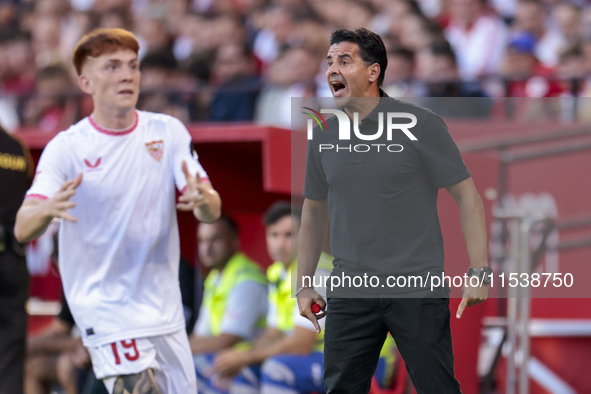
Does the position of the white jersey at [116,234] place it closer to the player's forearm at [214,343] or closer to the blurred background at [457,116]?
the blurred background at [457,116]

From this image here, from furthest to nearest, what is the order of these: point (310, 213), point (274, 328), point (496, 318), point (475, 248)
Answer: point (496, 318)
point (274, 328)
point (310, 213)
point (475, 248)

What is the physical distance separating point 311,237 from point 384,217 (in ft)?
1.10

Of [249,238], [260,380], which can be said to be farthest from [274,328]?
[249,238]

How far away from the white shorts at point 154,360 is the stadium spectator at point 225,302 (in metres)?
1.78

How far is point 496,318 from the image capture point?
19.8 ft

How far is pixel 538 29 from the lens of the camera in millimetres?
7848

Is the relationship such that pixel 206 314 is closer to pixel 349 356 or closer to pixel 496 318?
pixel 496 318

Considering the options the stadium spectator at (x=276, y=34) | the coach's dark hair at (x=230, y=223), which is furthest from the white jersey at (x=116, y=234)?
the stadium spectator at (x=276, y=34)

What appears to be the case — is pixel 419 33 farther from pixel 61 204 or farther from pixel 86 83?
pixel 61 204

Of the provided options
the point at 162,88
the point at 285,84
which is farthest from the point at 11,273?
the point at 162,88

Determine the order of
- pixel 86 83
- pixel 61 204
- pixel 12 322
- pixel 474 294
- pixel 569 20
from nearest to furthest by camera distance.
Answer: pixel 474 294
pixel 61 204
pixel 86 83
pixel 12 322
pixel 569 20

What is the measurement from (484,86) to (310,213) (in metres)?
4.19

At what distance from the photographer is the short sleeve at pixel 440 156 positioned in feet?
9.55

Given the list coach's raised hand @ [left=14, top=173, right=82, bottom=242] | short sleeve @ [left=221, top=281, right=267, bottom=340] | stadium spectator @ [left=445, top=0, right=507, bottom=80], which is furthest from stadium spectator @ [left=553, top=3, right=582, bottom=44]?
coach's raised hand @ [left=14, top=173, right=82, bottom=242]
